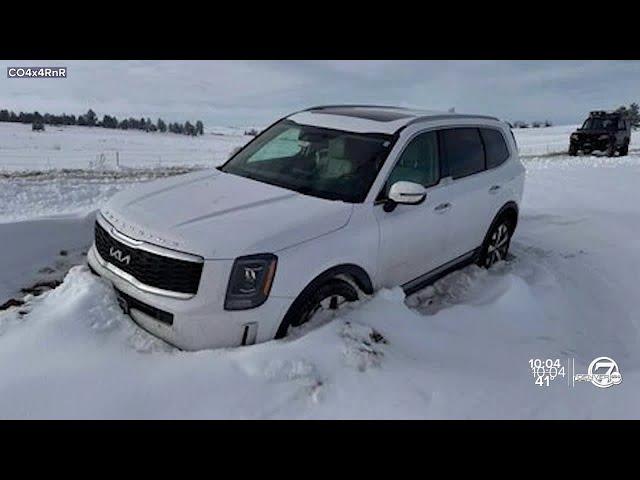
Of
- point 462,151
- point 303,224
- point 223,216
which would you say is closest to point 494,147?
point 462,151

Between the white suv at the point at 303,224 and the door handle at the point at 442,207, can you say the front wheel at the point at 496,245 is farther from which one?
the door handle at the point at 442,207

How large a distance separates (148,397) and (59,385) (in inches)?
19.4

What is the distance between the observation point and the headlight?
112 inches

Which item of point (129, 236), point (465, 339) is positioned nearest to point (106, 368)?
point (129, 236)

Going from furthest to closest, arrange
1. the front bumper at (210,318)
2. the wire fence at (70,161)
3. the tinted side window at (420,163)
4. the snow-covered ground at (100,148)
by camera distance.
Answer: the snow-covered ground at (100,148) → the wire fence at (70,161) → the tinted side window at (420,163) → the front bumper at (210,318)

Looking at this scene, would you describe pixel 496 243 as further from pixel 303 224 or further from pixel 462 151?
pixel 303 224

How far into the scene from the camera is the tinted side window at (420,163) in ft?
13.0

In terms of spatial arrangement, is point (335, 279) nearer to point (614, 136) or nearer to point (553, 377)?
point (553, 377)

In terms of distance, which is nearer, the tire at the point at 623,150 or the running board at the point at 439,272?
the running board at the point at 439,272

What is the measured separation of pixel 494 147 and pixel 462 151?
0.80 meters

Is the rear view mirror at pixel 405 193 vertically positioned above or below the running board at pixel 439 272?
above

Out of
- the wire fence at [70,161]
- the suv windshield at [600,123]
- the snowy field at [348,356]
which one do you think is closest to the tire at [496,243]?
the snowy field at [348,356]

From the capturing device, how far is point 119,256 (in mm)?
3170

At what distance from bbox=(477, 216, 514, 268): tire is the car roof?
124 centimetres
